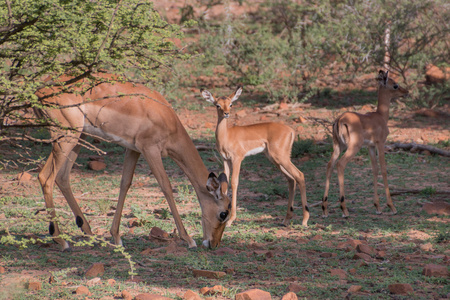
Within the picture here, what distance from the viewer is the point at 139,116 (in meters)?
6.01

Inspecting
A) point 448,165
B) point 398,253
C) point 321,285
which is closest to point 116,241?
point 321,285

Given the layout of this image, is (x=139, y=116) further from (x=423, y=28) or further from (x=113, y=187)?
(x=423, y=28)

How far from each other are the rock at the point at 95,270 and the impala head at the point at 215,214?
1.38m

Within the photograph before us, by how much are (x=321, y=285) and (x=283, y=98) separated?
406 inches

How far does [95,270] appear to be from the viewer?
192 inches

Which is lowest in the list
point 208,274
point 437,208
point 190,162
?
point 437,208

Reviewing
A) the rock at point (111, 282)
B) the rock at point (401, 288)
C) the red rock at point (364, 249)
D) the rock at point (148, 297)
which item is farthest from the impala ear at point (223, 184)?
the rock at point (401, 288)

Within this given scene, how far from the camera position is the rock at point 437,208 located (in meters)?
7.55

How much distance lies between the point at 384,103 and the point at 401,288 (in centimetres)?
514

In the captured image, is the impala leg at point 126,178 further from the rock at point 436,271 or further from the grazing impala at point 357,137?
the rock at point 436,271

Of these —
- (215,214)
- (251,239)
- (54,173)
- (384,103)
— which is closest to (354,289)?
(215,214)

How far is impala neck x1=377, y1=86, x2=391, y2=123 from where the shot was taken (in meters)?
8.91

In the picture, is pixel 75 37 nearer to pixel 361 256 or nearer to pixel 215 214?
pixel 215 214

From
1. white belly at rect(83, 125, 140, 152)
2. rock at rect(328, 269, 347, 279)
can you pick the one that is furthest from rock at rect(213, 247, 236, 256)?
white belly at rect(83, 125, 140, 152)
